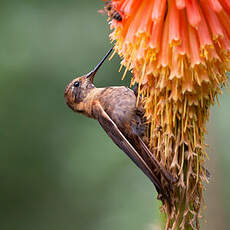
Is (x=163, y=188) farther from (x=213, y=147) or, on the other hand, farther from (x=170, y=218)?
(x=213, y=147)

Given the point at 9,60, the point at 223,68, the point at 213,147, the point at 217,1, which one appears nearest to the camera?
the point at 217,1

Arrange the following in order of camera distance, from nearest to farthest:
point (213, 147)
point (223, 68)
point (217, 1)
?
1. point (217, 1)
2. point (223, 68)
3. point (213, 147)

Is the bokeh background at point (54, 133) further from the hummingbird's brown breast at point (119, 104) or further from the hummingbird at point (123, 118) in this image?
the hummingbird's brown breast at point (119, 104)

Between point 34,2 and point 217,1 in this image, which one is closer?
point 217,1

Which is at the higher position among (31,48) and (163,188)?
(31,48)

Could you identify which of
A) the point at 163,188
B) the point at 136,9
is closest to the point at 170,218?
the point at 163,188

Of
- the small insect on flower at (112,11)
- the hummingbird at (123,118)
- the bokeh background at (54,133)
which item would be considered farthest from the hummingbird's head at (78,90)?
the small insect on flower at (112,11)
